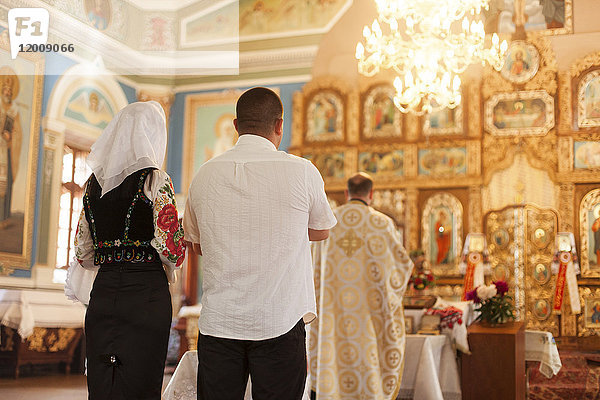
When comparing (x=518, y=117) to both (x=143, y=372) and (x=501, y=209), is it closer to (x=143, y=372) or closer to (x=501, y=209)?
(x=501, y=209)

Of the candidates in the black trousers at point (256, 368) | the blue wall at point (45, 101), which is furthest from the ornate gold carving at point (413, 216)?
the black trousers at point (256, 368)

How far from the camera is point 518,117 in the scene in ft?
39.8

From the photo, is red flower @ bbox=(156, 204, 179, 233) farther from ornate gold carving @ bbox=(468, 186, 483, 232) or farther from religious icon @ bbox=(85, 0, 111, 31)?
ornate gold carving @ bbox=(468, 186, 483, 232)

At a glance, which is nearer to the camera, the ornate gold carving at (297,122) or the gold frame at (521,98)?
the gold frame at (521,98)

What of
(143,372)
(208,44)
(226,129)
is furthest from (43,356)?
(143,372)

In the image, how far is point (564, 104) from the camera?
1193 cm

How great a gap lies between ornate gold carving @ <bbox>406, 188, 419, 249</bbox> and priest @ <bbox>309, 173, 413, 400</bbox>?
615cm

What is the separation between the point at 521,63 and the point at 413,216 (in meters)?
2.99

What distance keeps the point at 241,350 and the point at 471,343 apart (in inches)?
177

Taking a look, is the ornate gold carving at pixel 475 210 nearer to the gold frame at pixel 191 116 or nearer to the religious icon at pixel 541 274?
the religious icon at pixel 541 274

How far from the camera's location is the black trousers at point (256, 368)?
2633mm

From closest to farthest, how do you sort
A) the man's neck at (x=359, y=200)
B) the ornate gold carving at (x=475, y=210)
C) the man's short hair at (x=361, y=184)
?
the man's short hair at (x=361, y=184), the man's neck at (x=359, y=200), the ornate gold carving at (x=475, y=210)

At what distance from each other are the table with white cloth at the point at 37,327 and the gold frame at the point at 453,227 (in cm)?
544

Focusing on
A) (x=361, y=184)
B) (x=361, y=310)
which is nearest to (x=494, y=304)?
(x=361, y=310)
